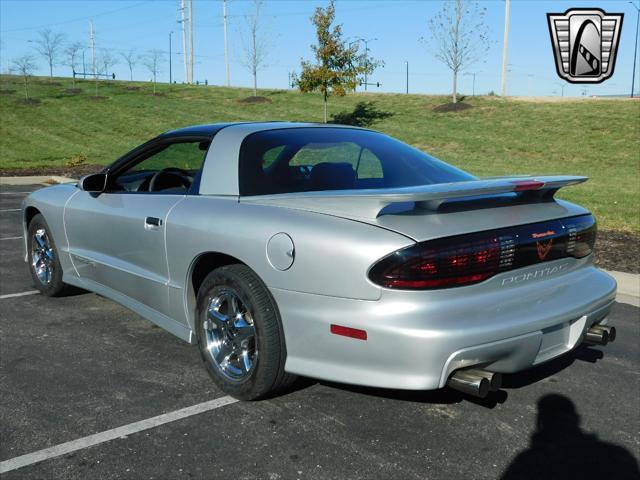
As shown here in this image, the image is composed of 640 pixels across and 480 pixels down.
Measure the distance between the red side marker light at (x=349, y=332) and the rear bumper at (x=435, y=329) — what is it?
0.02m

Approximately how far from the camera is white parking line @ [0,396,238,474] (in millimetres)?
2939

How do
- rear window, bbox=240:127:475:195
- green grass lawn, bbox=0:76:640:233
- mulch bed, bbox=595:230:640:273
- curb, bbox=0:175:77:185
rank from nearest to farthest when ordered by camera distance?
rear window, bbox=240:127:475:195 → mulch bed, bbox=595:230:640:273 → curb, bbox=0:175:77:185 → green grass lawn, bbox=0:76:640:233

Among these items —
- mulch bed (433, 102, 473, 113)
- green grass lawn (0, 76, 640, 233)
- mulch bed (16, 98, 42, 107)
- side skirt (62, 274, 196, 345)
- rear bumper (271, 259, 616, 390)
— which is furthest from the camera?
mulch bed (16, 98, 42, 107)

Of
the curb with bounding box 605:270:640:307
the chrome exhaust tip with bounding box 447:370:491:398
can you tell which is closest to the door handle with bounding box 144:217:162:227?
the chrome exhaust tip with bounding box 447:370:491:398

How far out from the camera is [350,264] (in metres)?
2.96

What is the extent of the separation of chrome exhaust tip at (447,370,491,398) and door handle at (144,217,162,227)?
2.06 meters

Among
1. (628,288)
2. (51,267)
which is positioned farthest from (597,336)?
(51,267)

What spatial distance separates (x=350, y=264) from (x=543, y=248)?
107 cm

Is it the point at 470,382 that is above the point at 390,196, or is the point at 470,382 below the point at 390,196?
below

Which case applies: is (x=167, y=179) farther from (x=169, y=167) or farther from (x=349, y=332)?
(x=349, y=332)

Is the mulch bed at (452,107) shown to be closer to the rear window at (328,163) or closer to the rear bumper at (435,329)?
the rear window at (328,163)

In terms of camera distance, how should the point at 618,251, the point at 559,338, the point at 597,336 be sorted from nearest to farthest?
1. the point at 559,338
2. the point at 597,336
3. the point at 618,251

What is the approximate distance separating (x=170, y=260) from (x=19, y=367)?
121 centimetres

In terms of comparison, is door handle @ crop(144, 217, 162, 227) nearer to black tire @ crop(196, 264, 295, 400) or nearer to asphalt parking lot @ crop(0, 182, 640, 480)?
black tire @ crop(196, 264, 295, 400)
